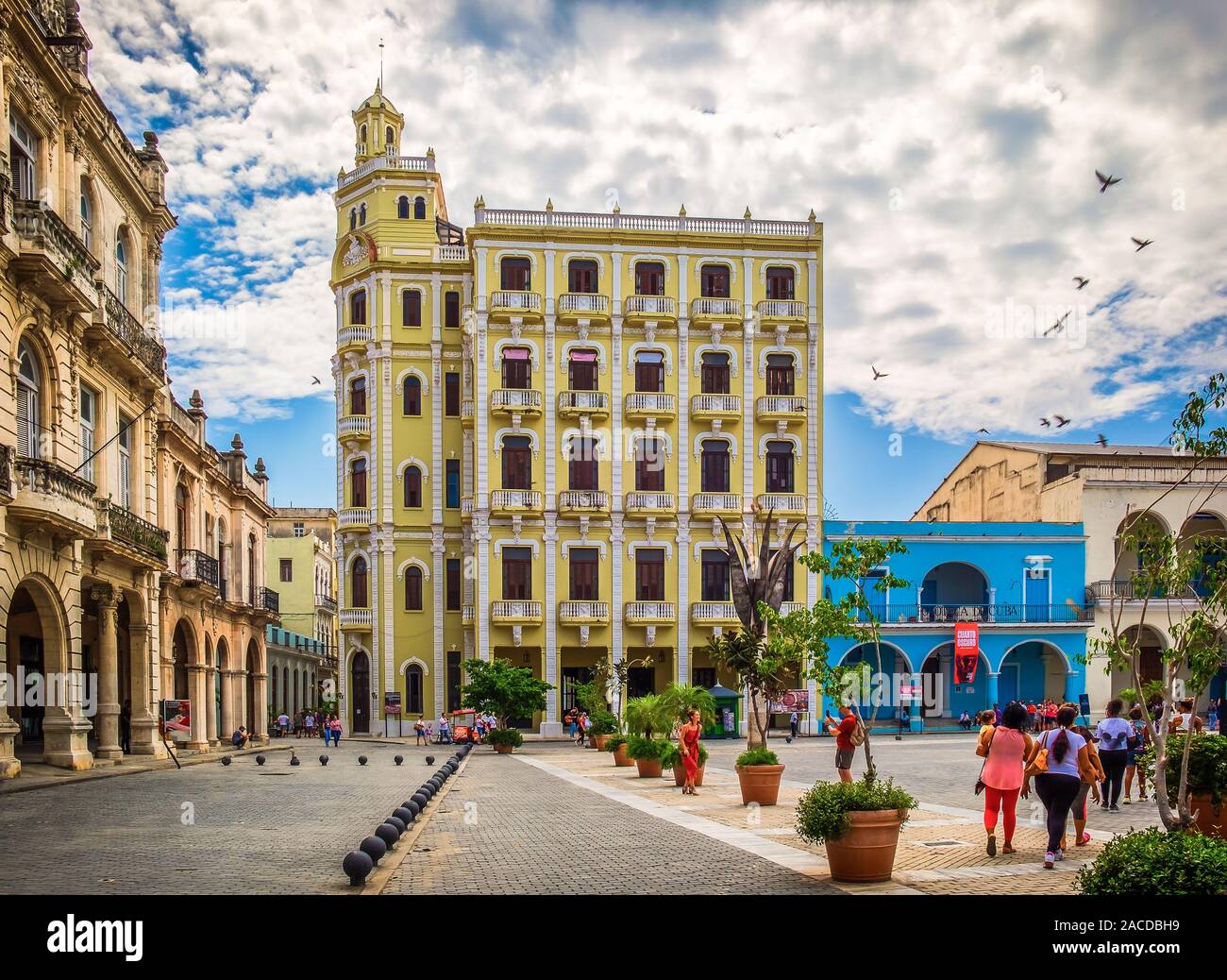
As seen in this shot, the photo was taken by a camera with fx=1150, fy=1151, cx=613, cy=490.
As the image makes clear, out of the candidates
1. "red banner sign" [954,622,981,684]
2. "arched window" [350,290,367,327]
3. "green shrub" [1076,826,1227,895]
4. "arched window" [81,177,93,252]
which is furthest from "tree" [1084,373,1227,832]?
"arched window" [350,290,367,327]

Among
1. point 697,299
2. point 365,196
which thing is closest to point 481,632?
point 697,299

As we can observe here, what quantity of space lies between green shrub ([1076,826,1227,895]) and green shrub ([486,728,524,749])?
31645mm

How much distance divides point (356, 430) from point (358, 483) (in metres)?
2.55

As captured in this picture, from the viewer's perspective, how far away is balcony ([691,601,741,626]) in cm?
4950

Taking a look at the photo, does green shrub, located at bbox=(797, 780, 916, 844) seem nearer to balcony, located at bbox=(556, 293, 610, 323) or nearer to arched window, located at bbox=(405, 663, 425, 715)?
balcony, located at bbox=(556, 293, 610, 323)

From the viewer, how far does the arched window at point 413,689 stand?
166 feet

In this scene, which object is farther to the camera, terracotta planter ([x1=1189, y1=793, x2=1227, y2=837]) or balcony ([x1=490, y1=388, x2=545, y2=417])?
balcony ([x1=490, y1=388, x2=545, y2=417])

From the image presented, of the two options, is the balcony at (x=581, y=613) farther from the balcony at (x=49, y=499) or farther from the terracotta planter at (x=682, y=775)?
the balcony at (x=49, y=499)

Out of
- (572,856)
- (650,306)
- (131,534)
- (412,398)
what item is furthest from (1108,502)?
(572,856)

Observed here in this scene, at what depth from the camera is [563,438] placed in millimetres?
50188

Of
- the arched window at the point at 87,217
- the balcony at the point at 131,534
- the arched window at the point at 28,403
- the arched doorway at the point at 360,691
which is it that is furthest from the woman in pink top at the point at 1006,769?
the arched doorway at the point at 360,691

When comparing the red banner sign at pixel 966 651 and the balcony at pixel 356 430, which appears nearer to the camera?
the red banner sign at pixel 966 651

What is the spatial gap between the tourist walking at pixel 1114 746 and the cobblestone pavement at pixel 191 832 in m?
10.4
